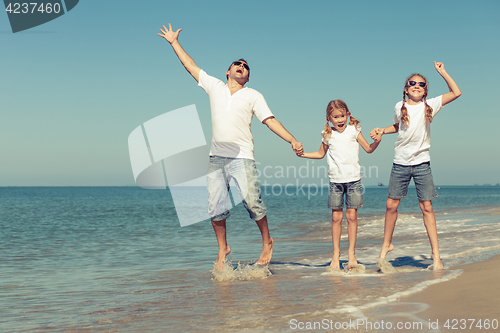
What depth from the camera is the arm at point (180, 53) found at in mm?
4734

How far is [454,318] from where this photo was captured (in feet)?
8.17

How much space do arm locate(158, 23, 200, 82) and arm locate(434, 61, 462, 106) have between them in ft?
8.44

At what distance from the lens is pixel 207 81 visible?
462cm

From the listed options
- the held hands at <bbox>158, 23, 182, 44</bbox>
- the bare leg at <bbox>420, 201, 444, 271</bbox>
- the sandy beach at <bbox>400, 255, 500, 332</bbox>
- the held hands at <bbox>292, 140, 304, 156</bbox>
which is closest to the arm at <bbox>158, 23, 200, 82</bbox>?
the held hands at <bbox>158, 23, 182, 44</bbox>

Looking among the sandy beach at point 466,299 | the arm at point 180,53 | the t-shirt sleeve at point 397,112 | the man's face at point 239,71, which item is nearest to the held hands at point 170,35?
the arm at point 180,53

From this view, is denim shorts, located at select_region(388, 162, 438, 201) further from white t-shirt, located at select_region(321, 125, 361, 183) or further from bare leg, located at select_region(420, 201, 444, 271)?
white t-shirt, located at select_region(321, 125, 361, 183)

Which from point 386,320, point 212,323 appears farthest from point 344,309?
point 212,323

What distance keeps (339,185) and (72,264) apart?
14.4 ft

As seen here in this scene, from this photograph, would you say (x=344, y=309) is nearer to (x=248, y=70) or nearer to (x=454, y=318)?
(x=454, y=318)

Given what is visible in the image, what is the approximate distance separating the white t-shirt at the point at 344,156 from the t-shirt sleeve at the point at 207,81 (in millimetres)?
1376

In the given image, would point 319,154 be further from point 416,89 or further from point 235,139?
point 416,89

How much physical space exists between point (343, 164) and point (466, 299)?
6.17 feet

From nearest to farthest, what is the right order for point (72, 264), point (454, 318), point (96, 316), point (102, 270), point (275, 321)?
point (454, 318)
point (275, 321)
point (96, 316)
point (102, 270)
point (72, 264)

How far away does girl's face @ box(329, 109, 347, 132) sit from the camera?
14.9 ft
